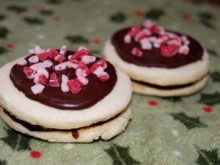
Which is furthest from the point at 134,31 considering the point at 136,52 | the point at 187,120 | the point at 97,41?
the point at 187,120

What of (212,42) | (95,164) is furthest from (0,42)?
(212,42)

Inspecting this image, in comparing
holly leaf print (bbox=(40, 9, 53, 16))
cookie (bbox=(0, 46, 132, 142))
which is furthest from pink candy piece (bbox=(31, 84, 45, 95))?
holly leaf print (bbox=(40, 9, 53, 16))

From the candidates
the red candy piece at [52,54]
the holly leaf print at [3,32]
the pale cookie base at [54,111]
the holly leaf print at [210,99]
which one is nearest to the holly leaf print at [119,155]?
the pale cookie base at [54,111]

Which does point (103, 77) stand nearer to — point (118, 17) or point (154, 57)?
point (154, 57)

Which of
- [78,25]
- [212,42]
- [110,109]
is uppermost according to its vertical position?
[110,109]

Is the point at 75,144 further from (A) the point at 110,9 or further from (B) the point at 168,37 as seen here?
(A) the point at 110,9

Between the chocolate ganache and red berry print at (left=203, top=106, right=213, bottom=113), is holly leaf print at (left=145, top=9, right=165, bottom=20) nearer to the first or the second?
red berry print at (left=203, top=106, right=213, bottom=113)
